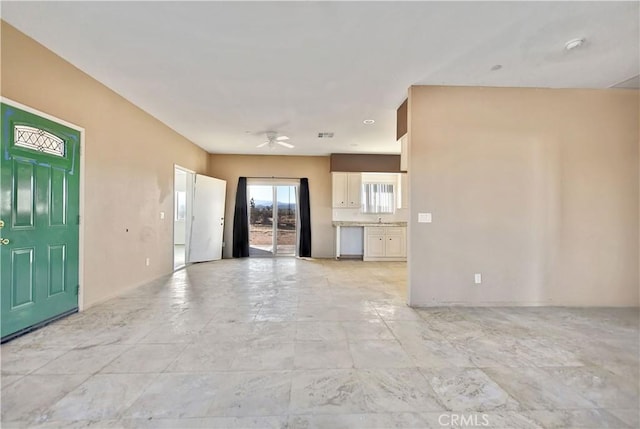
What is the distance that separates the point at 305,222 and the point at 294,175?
1276 mm

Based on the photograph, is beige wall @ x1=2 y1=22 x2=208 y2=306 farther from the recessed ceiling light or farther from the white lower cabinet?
the recessed ceiling light

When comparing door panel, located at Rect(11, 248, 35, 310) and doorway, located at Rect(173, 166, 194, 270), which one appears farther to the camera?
doorway, located at Rect(173, 166, 194, 270)

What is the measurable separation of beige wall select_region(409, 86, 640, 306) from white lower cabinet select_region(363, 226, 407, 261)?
3658 mm

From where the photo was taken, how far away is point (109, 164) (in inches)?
151

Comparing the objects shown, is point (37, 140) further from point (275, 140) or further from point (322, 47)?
point (275, 140)

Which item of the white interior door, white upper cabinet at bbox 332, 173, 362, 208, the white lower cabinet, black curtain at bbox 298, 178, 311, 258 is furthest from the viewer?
black curtain at bbox 298, 178, 311, 258

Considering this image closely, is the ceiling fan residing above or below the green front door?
above

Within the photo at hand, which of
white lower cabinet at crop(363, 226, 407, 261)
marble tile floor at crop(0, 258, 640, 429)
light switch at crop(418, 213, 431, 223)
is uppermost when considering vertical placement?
light switch at crop(418, 213, 431, 223)

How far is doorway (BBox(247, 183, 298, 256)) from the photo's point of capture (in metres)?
7.93

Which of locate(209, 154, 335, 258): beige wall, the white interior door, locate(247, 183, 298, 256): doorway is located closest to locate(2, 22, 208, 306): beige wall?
the white interior door

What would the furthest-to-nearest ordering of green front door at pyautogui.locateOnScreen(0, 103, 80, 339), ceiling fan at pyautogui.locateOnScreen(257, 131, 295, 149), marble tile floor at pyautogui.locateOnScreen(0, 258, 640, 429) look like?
1. ceiling fan at pyautogui.locateOnScreen(257, 131, 295, 149)
2. green front door at pyautogui.locateOnScreen(0, 103, 80, 339)
3. marble tile floor at pyautogui.locateOnScreen(0, 258, 640, 429)

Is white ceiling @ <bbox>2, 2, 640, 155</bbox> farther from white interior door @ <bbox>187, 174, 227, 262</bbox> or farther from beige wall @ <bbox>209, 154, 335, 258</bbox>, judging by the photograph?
beige wall @ <bbox>209, 154, 335, 258</bbox>

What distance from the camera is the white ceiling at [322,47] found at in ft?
7.57

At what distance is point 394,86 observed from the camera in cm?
365
